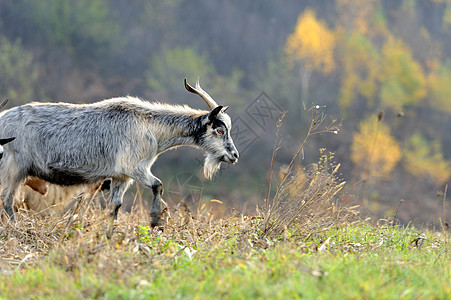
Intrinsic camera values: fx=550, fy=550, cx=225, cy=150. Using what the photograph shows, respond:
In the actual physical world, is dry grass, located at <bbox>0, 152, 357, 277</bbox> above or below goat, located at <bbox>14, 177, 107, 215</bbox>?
below

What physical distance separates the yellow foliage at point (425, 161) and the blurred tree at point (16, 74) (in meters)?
31.5

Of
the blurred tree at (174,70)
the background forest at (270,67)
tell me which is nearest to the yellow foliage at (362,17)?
the background forest at (270,67)

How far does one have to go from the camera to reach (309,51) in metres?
52.8

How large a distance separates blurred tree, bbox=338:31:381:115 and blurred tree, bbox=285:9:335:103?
7.30 feet

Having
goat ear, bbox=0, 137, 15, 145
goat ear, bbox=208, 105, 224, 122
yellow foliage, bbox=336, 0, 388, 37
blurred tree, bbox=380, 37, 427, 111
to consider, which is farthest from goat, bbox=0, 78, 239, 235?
yellow foliage, bbox=336, 0, 388, 37

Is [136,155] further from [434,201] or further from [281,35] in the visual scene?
[281,35]

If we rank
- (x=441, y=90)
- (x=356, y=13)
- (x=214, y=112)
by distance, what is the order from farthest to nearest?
(x=356, y=13), (x=441, y=90), (x=214, y=112)

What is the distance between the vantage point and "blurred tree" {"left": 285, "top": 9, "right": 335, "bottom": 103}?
51.4m

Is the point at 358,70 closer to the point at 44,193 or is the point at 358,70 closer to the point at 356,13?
the point at 356,13

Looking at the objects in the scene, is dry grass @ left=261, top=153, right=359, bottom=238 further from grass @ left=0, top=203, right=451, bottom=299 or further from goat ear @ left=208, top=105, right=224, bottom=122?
goat ear @ left=208, top=105, right=224, bottom=122

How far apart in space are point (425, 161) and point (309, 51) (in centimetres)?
1489

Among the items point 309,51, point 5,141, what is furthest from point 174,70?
point 5,141

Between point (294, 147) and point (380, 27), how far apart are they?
29121mm

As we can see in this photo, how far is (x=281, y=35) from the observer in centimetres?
5575
